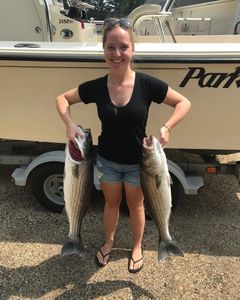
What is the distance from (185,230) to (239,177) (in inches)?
28.1

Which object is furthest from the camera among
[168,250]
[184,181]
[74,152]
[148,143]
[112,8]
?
[112,8]

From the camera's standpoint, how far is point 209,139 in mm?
3598

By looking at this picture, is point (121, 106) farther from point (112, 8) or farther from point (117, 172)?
point (112, 8)

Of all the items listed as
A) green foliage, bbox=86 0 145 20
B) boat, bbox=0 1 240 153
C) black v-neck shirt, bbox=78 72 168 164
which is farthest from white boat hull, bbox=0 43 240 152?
green foliage, bbox=86 0 145 20

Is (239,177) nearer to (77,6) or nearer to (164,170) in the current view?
(164,170)

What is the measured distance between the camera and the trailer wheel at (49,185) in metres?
3.81

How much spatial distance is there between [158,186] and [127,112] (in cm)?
50

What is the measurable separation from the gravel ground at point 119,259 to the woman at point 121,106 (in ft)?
2.17

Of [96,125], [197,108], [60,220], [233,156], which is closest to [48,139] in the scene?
[96,125]

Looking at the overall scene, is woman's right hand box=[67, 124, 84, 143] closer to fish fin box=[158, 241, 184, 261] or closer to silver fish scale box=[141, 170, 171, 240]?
silver fish scale box=[141, 170, 171, 240]

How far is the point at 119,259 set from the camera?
331cm

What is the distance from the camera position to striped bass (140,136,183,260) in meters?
2.42

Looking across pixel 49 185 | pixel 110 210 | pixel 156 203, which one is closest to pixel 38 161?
pixel 49 185

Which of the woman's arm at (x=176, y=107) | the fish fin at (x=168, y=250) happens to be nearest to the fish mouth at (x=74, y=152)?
the woman's arm at (x=176, y=107)
